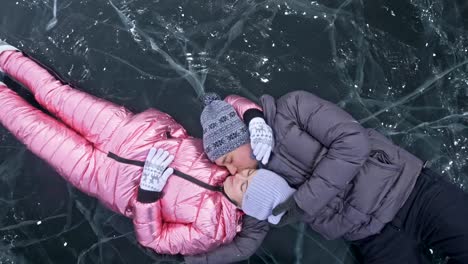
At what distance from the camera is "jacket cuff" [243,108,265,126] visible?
1.44 meters

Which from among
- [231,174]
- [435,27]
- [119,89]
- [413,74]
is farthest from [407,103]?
[119,89]

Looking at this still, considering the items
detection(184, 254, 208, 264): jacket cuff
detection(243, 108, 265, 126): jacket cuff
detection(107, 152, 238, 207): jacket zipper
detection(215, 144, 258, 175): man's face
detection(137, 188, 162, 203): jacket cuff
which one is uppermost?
detection(243, 108, 265, 126): jacket cuff

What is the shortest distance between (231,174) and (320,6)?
772mm

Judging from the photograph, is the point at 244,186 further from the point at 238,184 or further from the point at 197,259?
the point at 197,259

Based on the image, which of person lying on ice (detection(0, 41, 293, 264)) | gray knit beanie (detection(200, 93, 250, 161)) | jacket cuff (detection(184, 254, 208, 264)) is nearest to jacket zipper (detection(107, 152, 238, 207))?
person lying on ice (detection(0, 41, 293, 264))

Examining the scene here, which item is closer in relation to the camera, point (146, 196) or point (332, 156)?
point (332, 156)

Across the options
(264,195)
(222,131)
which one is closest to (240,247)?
(264,195)

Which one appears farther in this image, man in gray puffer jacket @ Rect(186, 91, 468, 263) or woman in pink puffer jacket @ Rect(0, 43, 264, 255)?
woman in pink puffer jacket @ Rect(0, 43, 264, 255)

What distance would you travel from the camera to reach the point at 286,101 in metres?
1.42

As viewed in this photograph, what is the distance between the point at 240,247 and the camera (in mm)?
1463

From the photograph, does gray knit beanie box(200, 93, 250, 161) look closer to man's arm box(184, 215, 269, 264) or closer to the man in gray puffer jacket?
the man in gray puffer jacket

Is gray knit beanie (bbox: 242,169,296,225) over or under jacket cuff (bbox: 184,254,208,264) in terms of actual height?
over

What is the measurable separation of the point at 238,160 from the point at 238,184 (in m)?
0.08

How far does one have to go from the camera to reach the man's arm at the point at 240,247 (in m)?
1.46
